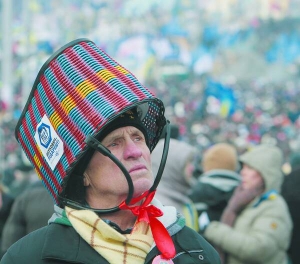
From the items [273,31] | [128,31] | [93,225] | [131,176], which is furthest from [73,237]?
[273,31]

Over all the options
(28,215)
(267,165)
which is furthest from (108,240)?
(267,165)

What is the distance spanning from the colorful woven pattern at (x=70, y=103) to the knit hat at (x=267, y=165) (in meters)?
2.57

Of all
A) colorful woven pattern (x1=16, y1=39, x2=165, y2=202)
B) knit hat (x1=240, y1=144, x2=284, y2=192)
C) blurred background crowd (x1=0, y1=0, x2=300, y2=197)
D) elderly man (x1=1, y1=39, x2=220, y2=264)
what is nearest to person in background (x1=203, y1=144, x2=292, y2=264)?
knit hat (x1=240, y1=144, x2=284, y2=192)

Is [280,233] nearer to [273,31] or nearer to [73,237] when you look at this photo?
[73,237]

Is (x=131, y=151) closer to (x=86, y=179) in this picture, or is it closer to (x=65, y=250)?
(x=86, y=179)

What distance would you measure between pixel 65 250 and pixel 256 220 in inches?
107

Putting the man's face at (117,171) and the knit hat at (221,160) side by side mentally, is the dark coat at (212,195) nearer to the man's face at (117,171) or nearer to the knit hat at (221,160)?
the knit hat at (221,160)

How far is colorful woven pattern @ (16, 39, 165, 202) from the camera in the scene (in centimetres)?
262

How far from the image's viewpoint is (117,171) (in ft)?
8.80

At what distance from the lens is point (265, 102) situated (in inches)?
1746

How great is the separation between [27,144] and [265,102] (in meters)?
42.0

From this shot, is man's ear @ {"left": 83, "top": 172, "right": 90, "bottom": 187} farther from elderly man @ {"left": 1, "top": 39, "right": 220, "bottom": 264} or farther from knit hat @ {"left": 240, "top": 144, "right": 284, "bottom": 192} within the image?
knit hat @ {"left": 240, "top": 144, "right": 284, "bottom": 192}

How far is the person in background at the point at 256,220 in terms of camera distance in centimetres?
505

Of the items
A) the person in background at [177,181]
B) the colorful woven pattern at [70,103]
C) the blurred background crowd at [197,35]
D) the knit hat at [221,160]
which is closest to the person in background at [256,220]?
the person in background at [177,181]
